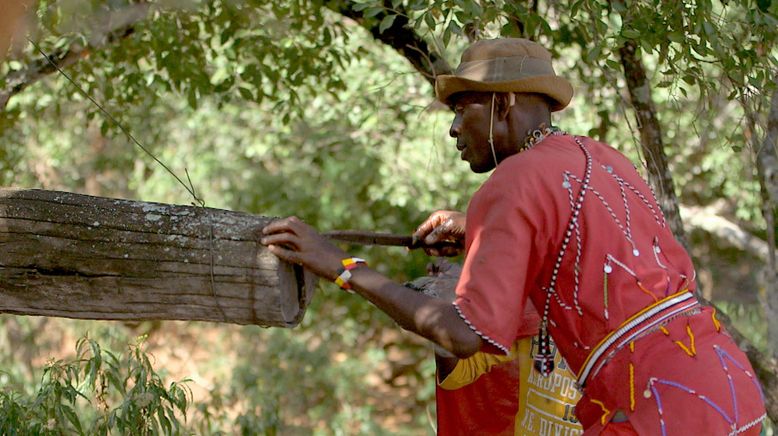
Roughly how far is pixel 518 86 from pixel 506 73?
0.18ft

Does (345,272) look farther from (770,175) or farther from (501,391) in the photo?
(770,175)

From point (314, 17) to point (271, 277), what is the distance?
10.9 feet

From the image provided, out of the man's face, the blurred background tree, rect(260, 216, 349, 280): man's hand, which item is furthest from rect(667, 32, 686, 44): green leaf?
rect(260, 216, 349, 280): man's hand

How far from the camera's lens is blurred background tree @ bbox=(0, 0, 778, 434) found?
13.9 feet

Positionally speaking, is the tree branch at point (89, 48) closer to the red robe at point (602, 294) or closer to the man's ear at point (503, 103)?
the man's ear at point (503, 103)

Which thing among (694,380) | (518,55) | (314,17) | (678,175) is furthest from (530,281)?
(678,175)

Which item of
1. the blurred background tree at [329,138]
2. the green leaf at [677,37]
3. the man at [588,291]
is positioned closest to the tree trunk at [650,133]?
the blurred background tree at [329,138]

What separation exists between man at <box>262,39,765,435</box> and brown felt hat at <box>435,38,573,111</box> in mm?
13

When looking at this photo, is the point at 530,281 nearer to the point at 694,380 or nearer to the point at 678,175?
the point at 694,380

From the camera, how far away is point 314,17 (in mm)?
5719

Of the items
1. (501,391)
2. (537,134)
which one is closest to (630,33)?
(537,134)

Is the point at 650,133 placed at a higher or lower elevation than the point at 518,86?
higher

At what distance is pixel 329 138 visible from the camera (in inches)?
341

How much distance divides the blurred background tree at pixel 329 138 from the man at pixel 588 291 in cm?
110
